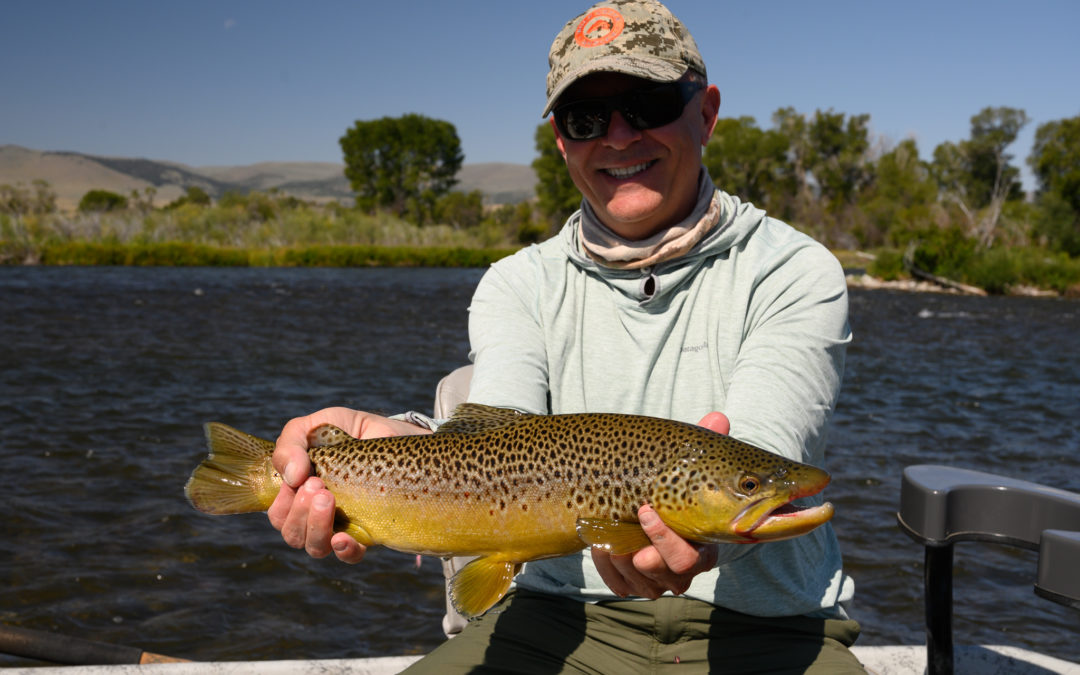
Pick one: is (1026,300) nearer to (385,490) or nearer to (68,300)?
(68,300)

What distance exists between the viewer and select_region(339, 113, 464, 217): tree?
100000 millimetres

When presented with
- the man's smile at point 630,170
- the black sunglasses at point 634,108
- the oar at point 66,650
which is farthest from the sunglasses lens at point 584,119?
the oar at point 66,650

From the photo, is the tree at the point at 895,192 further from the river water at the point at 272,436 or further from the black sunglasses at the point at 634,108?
the black sunglasses at the point at 634,108

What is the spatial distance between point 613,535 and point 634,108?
1550 millimetres

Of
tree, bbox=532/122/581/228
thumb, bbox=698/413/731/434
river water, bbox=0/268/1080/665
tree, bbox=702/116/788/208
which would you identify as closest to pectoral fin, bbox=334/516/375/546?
thumb, bbox=698/413/731/434

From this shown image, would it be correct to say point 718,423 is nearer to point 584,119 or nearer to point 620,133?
point 620,133

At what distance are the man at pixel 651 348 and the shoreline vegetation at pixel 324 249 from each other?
44.3 meters

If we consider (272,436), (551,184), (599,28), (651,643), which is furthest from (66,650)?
(551,184)

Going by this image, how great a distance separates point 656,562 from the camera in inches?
91.9

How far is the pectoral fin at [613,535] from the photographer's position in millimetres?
2320

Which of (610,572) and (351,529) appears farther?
(351,529)

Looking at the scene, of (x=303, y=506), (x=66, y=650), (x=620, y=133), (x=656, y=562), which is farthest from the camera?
(x=66, y=650)

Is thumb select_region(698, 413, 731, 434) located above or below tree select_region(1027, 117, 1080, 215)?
below

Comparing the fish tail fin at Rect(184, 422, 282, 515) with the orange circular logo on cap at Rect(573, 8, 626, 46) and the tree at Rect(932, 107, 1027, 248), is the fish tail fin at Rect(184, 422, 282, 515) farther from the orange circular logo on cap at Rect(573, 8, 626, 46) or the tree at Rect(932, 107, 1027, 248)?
the tree at Rect(932, 107, 1027, 248)
